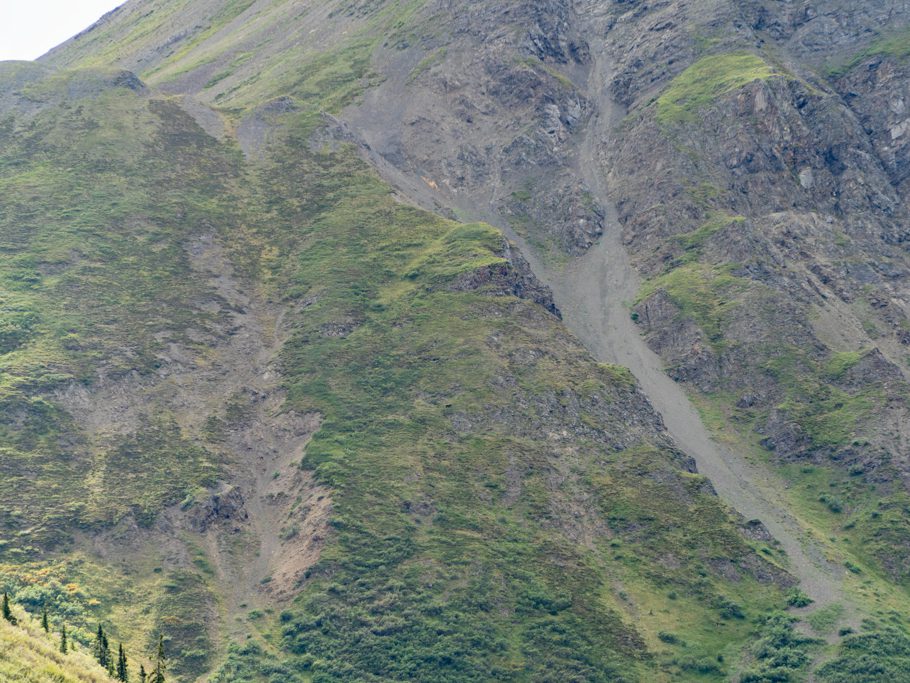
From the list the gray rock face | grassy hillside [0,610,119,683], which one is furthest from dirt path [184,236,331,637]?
grassy hillside [0,610,119,683]

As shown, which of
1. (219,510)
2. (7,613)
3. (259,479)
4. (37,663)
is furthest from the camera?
(259,479)

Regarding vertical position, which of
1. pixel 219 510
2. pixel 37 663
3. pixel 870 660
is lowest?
pixel 37 663

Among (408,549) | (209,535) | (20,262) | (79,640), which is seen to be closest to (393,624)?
(408,549)

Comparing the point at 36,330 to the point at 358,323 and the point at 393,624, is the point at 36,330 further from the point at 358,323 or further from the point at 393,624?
the point at 393,624

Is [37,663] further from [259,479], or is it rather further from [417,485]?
[259,479]

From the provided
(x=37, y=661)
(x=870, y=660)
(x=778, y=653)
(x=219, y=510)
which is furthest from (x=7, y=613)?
(x=870, y=660)

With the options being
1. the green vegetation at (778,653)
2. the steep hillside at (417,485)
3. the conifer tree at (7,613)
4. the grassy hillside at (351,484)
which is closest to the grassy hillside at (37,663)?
the conifer tree at (7,613)

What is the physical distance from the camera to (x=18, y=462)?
450 feet

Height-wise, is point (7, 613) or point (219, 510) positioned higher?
point (219, 510)

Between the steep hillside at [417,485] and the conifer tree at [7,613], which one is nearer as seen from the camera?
the conifer tree at [7,613]

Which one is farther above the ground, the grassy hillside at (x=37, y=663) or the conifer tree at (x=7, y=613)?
the conifer tree at (x=7, y=613)

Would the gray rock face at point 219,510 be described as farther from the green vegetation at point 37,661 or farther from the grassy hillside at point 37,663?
the grassy hillside at point 37,663

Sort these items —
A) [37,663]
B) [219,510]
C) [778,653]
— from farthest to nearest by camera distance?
[219,510], [778,653], [37,663]

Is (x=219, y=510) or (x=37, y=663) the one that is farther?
(x=219, y=510)
